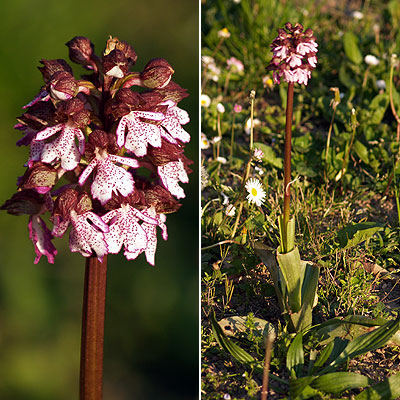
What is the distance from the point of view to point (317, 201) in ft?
10.5

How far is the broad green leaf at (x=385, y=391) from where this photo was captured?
2.02 meters

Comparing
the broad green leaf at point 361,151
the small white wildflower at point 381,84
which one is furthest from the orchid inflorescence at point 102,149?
the small white wildflower at point 381,84

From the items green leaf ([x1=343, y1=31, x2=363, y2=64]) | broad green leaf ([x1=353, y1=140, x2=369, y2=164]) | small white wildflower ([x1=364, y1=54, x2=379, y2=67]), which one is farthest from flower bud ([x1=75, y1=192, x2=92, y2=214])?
green leaf ([x1=343, y1=31, x2=363, y2=64])

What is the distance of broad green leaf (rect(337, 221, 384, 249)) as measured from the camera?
266 cm

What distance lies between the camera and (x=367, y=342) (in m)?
2.15

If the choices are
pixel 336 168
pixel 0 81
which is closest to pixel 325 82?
pixel 336 168

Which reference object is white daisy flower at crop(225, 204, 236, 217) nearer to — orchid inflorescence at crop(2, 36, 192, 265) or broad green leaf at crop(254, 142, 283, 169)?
broad green leaf at crop(254, 142, 283, 169)

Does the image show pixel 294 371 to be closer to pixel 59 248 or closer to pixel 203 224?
pixel 203 224

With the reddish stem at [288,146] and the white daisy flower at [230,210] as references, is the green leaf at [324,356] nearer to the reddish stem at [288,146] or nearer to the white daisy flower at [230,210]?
the reddish stem at [288,146]

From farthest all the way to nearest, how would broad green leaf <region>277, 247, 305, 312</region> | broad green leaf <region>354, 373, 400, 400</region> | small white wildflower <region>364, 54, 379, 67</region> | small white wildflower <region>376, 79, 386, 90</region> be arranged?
small white wildflower <region>364, 54, 379, 67</region>, small white wildflower <region>376, 79, 386, 90</region>, broad green leaf <region>277, 247, 305, 312</region>, broad green leaf <region>354, 373, 400, 400</region>

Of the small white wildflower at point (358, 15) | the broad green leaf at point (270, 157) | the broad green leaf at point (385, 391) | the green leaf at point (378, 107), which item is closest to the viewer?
the broad green leaf at point (385, 391)

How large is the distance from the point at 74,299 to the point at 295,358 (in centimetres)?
111

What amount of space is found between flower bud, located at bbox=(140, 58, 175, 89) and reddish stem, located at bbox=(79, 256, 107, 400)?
463mm

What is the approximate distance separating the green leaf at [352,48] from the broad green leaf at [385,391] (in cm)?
277
